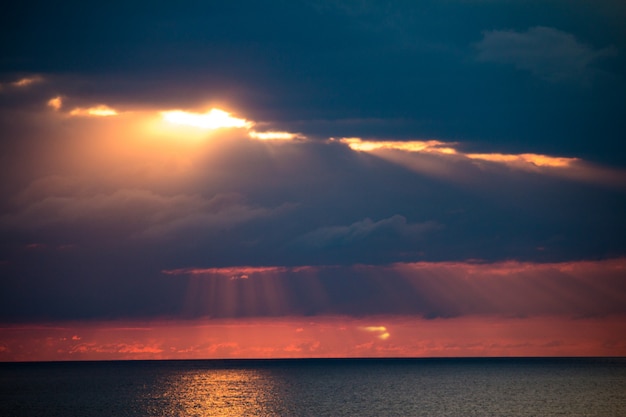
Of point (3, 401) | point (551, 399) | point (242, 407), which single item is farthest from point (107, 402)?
point (551, 399)

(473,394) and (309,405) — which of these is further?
(473,394)

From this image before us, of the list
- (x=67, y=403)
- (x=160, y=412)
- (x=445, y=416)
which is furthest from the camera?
(x=67, y=403)

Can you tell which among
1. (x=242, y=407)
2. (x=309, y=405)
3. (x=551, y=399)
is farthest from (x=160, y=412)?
(x=551, y=399)

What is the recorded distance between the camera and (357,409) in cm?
15138

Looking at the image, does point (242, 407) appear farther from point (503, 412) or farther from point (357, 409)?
point (503, 412)

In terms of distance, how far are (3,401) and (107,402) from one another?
22.2m

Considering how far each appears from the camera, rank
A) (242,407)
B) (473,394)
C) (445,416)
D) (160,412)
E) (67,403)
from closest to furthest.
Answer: (445,416), (160,412), (242,407), (67,403), (473,394)

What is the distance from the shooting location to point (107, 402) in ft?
577

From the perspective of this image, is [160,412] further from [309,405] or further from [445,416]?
[445,416]

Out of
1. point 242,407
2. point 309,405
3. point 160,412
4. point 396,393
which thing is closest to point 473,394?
point 396,393

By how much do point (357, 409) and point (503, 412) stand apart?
25.3m

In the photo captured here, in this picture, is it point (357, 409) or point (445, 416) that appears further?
point (357, 409)

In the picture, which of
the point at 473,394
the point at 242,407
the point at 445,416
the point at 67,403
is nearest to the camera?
the point at 445,416

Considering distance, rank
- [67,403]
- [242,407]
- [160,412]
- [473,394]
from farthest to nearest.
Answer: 1. [473,394]
2. [67,403]
3. [242,407]
4. [160,412]
